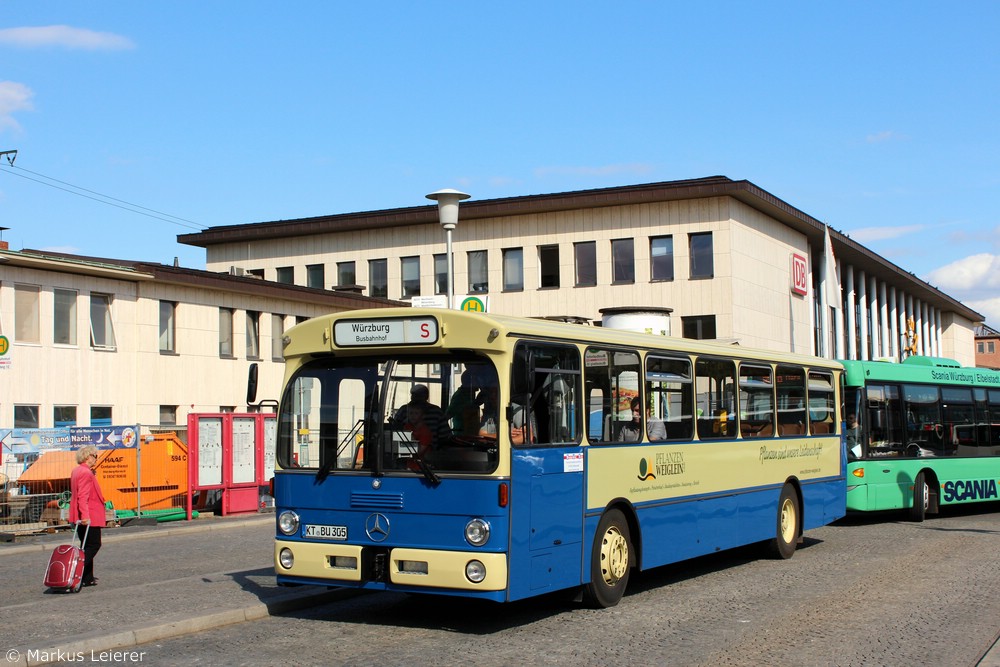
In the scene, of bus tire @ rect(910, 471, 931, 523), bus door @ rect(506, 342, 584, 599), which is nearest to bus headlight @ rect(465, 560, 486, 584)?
bus door @ rect(506, 342, 584, 599)

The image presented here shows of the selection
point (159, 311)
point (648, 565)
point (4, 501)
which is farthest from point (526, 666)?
point (159, 311)

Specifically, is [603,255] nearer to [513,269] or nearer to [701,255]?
[701,255]

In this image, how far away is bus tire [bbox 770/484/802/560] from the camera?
15.6 metres

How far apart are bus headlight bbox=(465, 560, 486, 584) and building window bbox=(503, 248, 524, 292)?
4011 cm

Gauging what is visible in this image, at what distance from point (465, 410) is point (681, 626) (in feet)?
8.92

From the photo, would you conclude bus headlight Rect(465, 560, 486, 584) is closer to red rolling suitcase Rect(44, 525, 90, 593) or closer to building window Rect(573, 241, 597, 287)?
red rolling suitcase Rect(44, 525, 90, 593)

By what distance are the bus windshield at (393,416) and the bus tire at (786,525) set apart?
22.9 feet

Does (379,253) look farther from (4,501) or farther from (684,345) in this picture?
(684,345)

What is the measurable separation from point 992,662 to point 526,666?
343cm

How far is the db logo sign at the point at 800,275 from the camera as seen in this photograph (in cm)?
5162

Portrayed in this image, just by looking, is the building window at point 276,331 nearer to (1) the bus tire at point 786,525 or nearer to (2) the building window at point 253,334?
(2) the building window at point 253,334

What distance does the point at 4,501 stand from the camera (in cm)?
2164

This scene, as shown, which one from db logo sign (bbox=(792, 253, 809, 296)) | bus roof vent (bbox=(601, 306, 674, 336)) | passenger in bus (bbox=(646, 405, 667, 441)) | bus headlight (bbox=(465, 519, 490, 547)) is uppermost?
db logo sign (bbox=(792, 253, 809, 296))

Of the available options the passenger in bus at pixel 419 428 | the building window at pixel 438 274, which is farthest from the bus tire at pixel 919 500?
the building window at pixel 438 274
